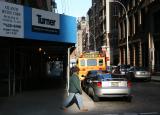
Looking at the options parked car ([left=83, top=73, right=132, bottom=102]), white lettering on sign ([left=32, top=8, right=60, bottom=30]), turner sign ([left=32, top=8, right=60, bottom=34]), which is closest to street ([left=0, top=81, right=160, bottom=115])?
parked car ([left=83, top=73, right=132, bottom=102])

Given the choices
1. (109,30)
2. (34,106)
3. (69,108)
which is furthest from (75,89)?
(109,30)

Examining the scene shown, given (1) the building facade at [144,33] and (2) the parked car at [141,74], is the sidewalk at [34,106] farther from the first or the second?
(1) the building facade at [144,33]

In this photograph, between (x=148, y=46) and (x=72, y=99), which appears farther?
(x=148, y=46)

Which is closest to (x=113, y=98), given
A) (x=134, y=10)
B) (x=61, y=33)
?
(x=61, y=33)

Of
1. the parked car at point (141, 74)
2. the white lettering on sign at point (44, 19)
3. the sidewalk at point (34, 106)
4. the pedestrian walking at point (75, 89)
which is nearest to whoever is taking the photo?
the pedestrian walking at point (75, 89)

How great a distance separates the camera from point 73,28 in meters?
23.0

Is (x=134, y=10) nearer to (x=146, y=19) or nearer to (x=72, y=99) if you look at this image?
(x=146, y=19)

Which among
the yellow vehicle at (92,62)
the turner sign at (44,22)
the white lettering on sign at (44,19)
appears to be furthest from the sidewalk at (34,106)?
the yellow vehicle at (92,62)

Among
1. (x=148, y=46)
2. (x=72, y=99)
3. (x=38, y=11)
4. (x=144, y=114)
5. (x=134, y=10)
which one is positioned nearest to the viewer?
(x=144, y=114)

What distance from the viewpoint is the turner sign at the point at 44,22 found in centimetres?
2030

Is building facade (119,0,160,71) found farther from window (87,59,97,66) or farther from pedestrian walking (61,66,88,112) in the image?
pedestrian walking (61,66,88,112)

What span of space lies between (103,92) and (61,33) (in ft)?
15.2

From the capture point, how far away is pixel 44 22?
21094 mm

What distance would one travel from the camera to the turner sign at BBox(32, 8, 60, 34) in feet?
66.6
